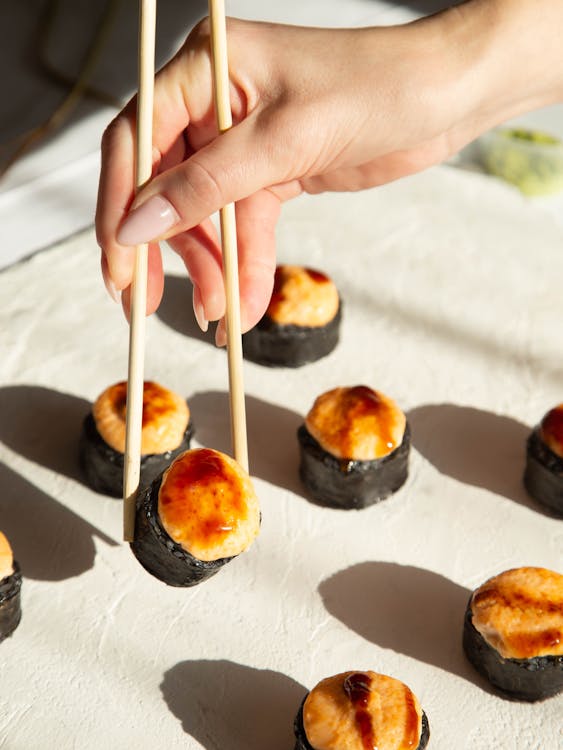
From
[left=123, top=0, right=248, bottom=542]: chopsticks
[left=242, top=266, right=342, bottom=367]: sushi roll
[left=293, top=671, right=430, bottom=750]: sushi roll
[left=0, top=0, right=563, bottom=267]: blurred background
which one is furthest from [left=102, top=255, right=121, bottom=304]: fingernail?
[left=0, top=0, right=563, bottom=267]: blurred background

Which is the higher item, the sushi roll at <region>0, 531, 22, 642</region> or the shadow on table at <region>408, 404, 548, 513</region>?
the sushi roll at <region>0, 531, 22, 642</region>

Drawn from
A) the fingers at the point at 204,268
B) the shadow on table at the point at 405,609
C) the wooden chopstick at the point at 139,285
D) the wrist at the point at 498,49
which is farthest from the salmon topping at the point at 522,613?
the wrist at the point at 498,49

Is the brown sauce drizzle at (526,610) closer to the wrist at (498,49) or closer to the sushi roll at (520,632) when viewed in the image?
the sushi roll at (520,632)

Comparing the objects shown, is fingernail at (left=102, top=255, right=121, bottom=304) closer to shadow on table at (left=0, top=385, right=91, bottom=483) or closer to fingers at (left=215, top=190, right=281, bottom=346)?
fingers at (left=215, top=190, right=281, bottom=346)

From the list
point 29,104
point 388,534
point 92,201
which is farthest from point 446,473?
point 29,104

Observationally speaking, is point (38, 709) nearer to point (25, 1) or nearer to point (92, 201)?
point (92, 201)

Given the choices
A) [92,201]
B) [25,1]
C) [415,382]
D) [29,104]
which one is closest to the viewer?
[415,382]

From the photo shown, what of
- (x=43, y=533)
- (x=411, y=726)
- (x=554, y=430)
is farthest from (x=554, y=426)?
(x=43, y=533)
